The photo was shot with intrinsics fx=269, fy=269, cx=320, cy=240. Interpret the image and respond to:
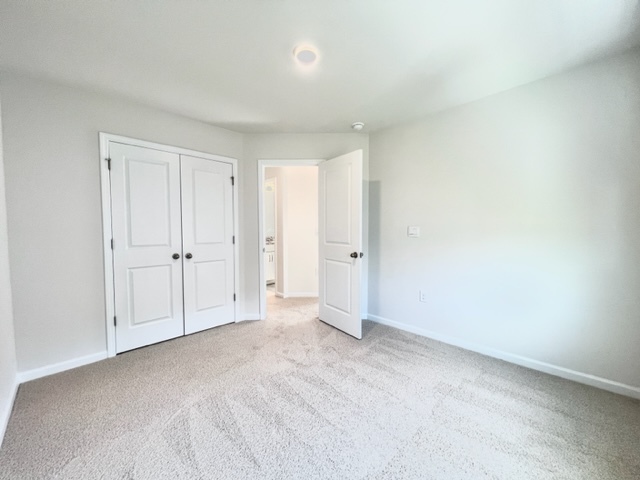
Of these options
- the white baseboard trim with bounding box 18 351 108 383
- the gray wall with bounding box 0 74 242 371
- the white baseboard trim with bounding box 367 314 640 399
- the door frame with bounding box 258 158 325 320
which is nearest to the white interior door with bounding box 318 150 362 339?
the door frame with bounding box 258 158 325 320

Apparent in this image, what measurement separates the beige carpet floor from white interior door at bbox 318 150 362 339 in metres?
0.64

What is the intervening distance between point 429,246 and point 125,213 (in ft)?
9.75

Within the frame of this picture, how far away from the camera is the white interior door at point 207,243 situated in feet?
9.45

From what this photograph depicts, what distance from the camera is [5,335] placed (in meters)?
1.72

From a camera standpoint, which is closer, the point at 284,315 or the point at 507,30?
the point at 507,30

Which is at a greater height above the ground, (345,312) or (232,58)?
(232,58)

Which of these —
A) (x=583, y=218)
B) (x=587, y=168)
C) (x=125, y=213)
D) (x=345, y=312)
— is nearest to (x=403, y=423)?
(x=345, y=312)

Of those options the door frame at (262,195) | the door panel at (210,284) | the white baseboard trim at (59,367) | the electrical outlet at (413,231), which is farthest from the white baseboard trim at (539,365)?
the white baseboard trim at (59,367)

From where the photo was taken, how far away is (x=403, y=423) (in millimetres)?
1591

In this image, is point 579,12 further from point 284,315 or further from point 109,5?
point 284,315

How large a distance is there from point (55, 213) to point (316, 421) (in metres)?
2.50

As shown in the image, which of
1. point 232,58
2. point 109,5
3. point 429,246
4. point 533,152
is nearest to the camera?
point 109,5

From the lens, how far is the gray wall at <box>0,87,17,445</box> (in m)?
1.59

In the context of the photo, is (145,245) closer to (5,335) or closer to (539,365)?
(5,335)
